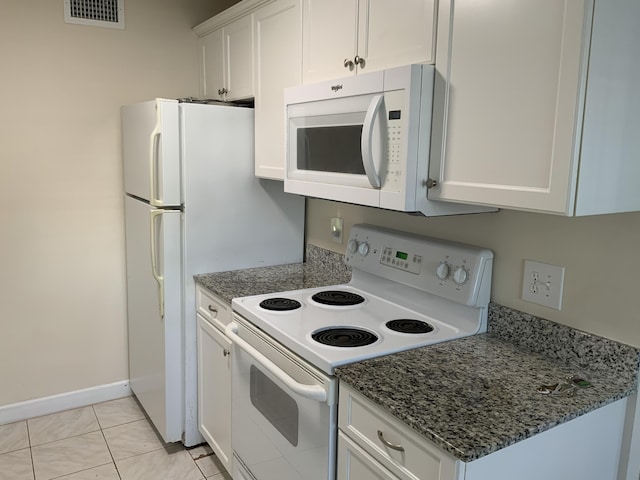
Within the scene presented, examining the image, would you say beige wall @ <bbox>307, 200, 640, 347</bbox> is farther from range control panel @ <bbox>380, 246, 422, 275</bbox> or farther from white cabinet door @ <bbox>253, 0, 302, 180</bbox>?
white cabinet door @ <bbox>253, 0, 302, 180</bbox>

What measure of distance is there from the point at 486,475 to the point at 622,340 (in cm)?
59

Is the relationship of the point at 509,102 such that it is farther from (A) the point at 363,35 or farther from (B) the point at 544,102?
(A) the point at 363,35

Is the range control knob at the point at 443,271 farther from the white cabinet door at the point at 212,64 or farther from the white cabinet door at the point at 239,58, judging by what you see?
the white cabinet door at the point at 212,64

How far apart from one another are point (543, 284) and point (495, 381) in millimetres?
375

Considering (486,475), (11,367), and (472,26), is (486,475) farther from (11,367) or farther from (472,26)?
(11,367)

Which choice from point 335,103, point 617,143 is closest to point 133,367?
point 335,103

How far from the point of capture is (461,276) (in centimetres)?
177

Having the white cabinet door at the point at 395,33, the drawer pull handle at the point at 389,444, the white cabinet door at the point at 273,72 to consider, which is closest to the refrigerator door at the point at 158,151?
the white cabinet door at the point at 273,72

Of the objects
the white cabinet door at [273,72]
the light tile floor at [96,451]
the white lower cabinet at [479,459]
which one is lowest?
the light tile floor at [96,451]

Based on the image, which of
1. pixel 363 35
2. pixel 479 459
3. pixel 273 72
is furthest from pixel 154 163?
pixel 479 459

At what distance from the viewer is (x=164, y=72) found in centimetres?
303

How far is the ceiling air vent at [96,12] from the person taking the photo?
2742 millimetres

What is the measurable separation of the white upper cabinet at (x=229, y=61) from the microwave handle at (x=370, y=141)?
1.07m

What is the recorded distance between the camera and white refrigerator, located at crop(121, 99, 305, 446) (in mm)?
2377
